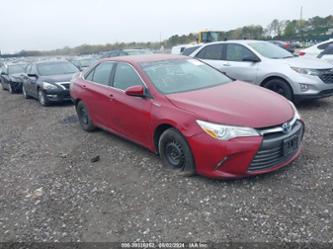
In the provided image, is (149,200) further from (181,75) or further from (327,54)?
(327,54)

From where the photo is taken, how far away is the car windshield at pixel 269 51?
756cm

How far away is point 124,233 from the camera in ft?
10.2

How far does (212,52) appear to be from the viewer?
28.3 ft

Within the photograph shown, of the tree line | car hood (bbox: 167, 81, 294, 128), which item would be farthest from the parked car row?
the tree line

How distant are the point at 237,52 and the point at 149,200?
5509 millimetres

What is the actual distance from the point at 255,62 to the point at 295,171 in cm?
406

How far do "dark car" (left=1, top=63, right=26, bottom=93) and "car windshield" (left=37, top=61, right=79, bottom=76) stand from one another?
1.99 metres

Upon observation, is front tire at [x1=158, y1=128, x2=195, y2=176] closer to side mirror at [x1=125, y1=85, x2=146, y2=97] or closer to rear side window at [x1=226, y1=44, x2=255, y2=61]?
side mirror at [x1=125, y1=85, x2=146, y2=97]

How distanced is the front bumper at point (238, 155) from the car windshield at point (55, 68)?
8247mm

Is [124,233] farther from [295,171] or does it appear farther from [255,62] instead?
[255,62]

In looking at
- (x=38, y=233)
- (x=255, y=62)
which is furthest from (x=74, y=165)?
(x=255, y=62)

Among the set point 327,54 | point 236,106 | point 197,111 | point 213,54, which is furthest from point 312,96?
point 197,111

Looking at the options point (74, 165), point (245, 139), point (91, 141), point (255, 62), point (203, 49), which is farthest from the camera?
point (203, 49)

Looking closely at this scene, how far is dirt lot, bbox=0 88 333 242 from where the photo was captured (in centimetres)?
307
